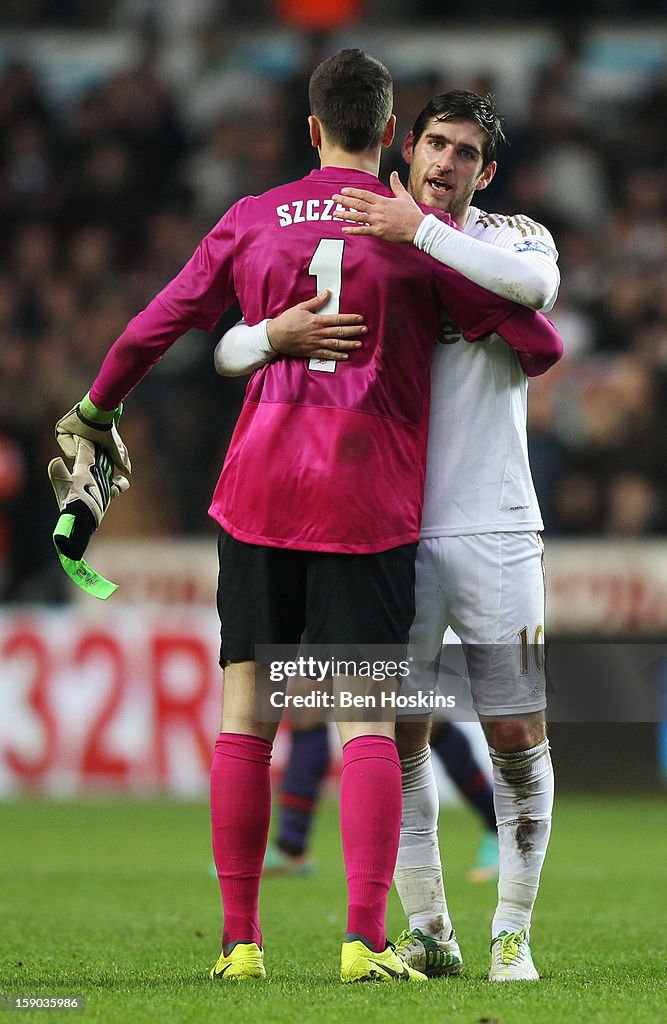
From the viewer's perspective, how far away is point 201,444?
11477mm

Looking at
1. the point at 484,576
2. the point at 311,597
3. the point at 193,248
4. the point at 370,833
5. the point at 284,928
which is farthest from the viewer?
the point at 193,248

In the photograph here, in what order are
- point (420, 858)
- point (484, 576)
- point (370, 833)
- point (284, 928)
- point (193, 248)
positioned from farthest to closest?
point (193, 248)
point (284, 928)
point (420, 858)
point (484, 576)
point (370, 833)

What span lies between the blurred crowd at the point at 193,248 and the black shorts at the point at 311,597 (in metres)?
6.88

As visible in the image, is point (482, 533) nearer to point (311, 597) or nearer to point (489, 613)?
point (489, 613)

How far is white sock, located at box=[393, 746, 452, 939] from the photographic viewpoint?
12.9 ft

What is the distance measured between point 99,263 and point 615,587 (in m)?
5.00

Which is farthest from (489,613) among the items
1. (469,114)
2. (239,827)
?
(469,114)

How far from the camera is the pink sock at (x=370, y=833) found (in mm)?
3486

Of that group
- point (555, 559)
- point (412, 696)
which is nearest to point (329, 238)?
point (412, 696)

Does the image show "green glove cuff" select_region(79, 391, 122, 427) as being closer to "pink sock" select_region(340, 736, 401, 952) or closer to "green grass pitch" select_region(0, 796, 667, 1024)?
"pink sock" select_region(340, 736, 401, 952)

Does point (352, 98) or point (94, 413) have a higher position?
point (352, 98)

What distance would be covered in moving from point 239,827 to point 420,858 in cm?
56

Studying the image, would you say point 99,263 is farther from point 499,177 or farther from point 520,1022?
point 520,1022

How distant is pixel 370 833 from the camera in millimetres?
3514
